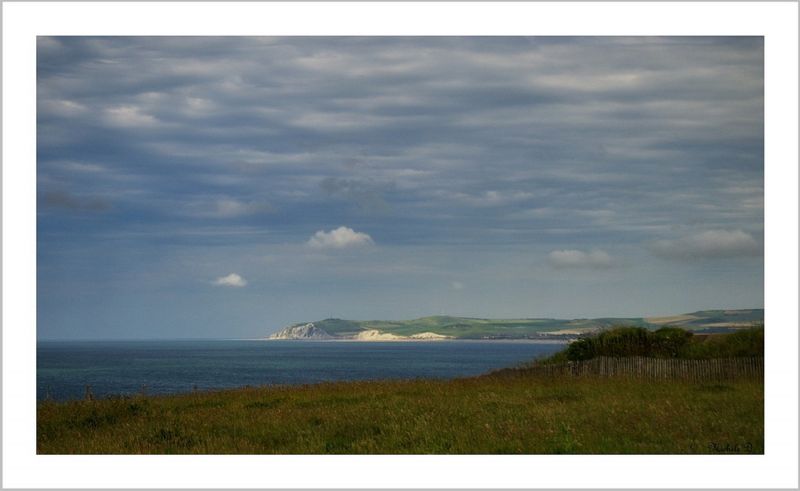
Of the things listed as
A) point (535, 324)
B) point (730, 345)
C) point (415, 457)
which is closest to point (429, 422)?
point (415, 457)

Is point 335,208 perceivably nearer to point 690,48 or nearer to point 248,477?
point 690,48

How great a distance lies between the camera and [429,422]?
1355cm

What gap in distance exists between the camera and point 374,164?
28.8 m

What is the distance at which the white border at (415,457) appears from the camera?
1103 centimetres

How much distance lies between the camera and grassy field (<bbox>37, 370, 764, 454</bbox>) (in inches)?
472

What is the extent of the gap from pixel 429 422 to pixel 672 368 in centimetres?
1057

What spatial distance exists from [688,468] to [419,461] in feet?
12.6

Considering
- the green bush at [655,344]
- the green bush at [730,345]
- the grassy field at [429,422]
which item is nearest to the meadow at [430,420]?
the grassy field at [429,422]

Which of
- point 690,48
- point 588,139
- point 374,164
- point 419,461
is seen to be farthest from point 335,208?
point 419,461

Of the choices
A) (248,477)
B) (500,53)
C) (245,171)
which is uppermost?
(500,53)

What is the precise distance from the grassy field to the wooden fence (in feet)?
7.73

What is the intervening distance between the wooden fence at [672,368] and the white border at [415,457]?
8.99 meters

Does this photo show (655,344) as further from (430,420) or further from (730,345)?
(430,420)

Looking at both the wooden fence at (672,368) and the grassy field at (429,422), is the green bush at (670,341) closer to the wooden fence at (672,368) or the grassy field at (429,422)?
the wooden fence at (672,368)
